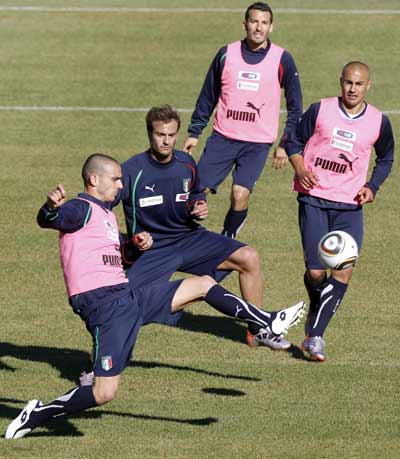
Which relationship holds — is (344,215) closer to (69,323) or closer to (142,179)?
(142,179)

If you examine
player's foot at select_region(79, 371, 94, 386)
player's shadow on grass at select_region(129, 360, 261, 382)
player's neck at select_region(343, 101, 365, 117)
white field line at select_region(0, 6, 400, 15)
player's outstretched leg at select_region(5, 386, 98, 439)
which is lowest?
player's shadow on grass at select_region(129, 360, 261, 382)

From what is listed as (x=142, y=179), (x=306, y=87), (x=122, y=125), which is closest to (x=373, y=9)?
(x=306, y=87)

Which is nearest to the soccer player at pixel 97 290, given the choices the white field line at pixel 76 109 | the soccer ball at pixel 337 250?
the soccer ball at pixel 337 250

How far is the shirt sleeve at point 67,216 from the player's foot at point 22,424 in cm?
142

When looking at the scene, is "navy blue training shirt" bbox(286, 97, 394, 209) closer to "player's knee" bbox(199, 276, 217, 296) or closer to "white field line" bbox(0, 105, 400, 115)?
"player's knee" bbox(199, 276, 217, 296)

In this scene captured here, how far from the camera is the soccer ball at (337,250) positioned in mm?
11836

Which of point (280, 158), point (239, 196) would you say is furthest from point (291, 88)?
point (280, 158)

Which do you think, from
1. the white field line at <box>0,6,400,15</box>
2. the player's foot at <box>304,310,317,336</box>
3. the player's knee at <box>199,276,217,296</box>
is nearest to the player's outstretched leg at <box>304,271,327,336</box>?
the player's foot at <box>304,310,317,336</box>

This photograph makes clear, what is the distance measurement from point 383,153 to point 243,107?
124 inches

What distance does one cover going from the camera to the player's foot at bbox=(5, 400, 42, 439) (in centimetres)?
1028

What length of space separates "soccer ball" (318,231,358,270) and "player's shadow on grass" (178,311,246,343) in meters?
1.87

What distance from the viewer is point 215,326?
13906 mm

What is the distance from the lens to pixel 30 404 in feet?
33.7

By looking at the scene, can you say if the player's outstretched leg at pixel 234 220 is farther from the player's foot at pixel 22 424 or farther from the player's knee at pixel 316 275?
the player's foot at pixel 22 424
